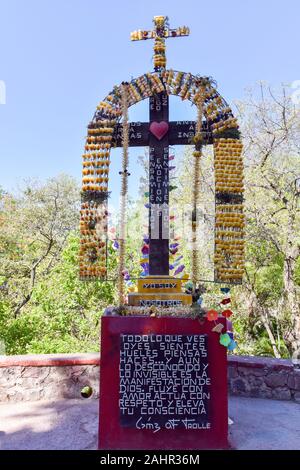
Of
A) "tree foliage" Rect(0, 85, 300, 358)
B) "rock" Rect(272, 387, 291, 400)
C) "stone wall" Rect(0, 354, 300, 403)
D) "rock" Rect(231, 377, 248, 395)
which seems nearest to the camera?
"stone wall" Rect(0, 354, 300, 403)

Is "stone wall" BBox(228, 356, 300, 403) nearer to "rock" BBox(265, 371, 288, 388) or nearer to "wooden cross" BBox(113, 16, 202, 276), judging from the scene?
"rock" BBox(265, 371, 288, 388)

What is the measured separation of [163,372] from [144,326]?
2.10 ft

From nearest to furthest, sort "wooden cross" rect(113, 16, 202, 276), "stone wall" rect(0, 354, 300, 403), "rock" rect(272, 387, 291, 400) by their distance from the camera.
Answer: "wooden cross" rect(113, 16, 202, 276) < "stone wall" rect(0, 354, 300, 403) < "rock" rect(272, 387, 291, 400)

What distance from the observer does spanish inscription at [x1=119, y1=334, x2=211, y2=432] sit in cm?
432

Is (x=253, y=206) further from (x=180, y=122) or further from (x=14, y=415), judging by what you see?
(x=14, y=415)

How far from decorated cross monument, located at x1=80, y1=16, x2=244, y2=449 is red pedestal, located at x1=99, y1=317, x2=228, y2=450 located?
13mm

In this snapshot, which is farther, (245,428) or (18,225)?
(18,225)

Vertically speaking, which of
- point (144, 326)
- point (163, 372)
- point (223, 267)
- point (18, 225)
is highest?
point (18, 225)

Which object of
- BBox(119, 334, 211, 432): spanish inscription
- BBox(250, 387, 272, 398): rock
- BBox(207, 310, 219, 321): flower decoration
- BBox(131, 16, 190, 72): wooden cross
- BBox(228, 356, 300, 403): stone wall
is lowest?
BBox(250, 387, 272, 398): rock

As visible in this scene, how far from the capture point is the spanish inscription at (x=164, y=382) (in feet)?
14.2

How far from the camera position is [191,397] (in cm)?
435

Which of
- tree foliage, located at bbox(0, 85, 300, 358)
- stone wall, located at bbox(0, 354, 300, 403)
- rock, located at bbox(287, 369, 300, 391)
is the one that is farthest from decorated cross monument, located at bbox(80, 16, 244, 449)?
tree foliage, located at bbox(0, 85, 300, 358)
